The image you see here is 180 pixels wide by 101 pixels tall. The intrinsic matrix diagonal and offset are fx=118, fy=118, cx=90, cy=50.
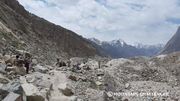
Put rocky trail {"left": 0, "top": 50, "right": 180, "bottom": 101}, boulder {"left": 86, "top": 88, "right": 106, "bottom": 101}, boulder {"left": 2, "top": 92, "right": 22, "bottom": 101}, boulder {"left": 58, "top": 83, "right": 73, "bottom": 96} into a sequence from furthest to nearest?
boulder {"left": 86, "top": 88, "right": 106, "bottom": 101} → boulder {"left": 58, "top": 83, "right": 73, "bottom": 96} → rocky trail {"left": 0, "top": 50, "right": 180, "bottom": 101} → boulder {"left": 2, "top": 92, "right": 22, "bottom": 101}

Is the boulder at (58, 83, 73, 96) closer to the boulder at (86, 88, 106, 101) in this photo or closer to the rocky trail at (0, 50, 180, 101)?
the rocky trail at (0, 50, 180, 101)

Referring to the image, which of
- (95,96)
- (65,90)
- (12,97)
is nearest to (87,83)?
(95,96)

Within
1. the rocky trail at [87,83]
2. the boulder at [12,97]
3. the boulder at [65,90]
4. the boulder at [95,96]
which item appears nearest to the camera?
the boulder at [12,97]

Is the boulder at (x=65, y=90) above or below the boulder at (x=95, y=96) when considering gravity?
above

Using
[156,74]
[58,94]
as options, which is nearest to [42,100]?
[58,94]

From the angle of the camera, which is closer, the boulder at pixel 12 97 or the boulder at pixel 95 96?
the boulder at pixel 12 97

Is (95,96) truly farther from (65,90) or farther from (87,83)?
(65,90)

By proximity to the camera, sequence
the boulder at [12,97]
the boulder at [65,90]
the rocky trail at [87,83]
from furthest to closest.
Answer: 1. the boulder at [65,90]
2. the rocky trail at [87,83]
3. the boulder at [12,97]

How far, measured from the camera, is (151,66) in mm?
16625

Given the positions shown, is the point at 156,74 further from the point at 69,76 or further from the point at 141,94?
the point at 69,76

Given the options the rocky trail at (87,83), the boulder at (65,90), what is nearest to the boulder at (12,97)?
the rocky trail at (87,83)

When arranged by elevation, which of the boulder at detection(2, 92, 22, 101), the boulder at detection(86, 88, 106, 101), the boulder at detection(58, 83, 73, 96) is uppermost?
the boulder at detection(2, 92, 22, 101)

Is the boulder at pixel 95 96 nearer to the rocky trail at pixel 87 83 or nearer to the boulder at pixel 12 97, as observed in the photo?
the rocky trail at pixel 87 83

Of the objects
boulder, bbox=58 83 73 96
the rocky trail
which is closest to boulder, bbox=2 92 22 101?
the rocky trail
